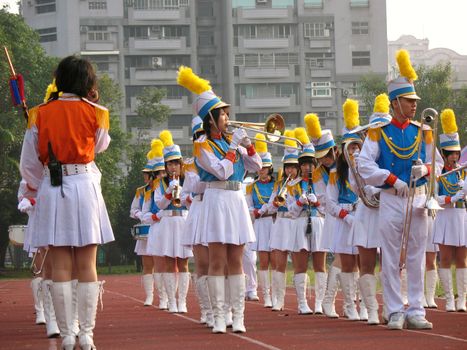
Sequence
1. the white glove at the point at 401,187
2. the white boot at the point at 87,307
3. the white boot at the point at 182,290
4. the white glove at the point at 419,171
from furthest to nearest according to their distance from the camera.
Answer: the white boot at the point at 182,290 < the white glove at the point at 401,187 < the white glove at the point at 419,171 < the white boot at the point at 87,307

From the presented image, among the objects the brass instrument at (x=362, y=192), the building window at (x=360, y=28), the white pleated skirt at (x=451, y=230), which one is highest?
the building window at (x=360, y=28)

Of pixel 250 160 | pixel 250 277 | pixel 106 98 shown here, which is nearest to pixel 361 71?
pixel 106 98

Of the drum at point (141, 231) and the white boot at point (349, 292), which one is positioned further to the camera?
the drum at point (141, 231)

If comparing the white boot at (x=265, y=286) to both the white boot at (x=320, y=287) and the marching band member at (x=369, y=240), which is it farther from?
the marching band member at (x=369, y=240)

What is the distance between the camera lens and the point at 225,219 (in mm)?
15781

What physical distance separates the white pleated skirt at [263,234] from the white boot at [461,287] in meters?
5.23

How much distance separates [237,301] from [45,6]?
4164 inches

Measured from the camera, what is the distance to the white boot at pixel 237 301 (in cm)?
1530

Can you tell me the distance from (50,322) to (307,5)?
103 metres

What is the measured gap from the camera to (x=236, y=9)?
116 m

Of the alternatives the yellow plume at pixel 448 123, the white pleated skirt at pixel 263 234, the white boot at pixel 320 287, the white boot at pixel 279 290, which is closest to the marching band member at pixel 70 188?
the white boot at pixel 320 287

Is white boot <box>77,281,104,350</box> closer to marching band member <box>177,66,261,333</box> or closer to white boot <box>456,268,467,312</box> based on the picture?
marching band member <box>177,66,261,333</box>

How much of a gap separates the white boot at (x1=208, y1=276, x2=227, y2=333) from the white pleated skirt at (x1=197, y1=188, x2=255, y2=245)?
0.44 m

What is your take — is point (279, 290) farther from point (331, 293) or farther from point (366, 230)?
point (366, 230)
